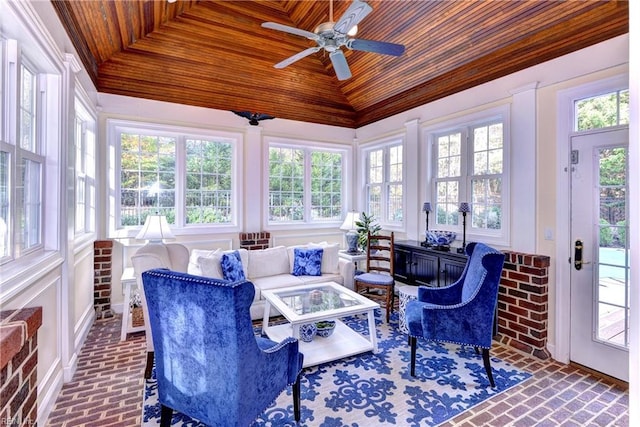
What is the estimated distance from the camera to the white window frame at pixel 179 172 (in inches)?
166

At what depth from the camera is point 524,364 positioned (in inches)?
114

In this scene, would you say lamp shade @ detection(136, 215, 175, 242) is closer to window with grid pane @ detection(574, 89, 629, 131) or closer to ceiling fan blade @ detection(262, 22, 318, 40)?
ceiling fan blade @ detection(262, 22, 318, 40)

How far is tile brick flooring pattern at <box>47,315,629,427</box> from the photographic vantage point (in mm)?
2150

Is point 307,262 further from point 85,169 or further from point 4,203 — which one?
point 4,203

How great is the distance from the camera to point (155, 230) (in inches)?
147

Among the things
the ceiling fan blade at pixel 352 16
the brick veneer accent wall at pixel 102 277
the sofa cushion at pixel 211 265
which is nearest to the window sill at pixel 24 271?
the sofa cushion at pixel 211 265

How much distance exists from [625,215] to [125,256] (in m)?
5.48

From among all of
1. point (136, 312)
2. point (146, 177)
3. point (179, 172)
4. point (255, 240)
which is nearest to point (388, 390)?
point (136, 312)

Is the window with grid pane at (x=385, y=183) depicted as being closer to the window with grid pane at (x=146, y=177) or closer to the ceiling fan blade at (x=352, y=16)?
the ceiling fan blade at (x=352, y=16)

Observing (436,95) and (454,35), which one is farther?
(436,95)

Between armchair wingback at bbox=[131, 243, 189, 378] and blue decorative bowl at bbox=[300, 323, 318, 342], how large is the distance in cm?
130

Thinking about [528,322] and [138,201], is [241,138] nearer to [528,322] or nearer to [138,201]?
[138,201]

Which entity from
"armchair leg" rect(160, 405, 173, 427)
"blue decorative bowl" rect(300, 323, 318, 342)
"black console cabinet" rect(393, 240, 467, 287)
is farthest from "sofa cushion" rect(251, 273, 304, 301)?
"armchair leg" rect(160, 405, 173, 427)

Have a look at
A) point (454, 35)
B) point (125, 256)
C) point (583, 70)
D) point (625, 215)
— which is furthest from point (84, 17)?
point (625, 215)
